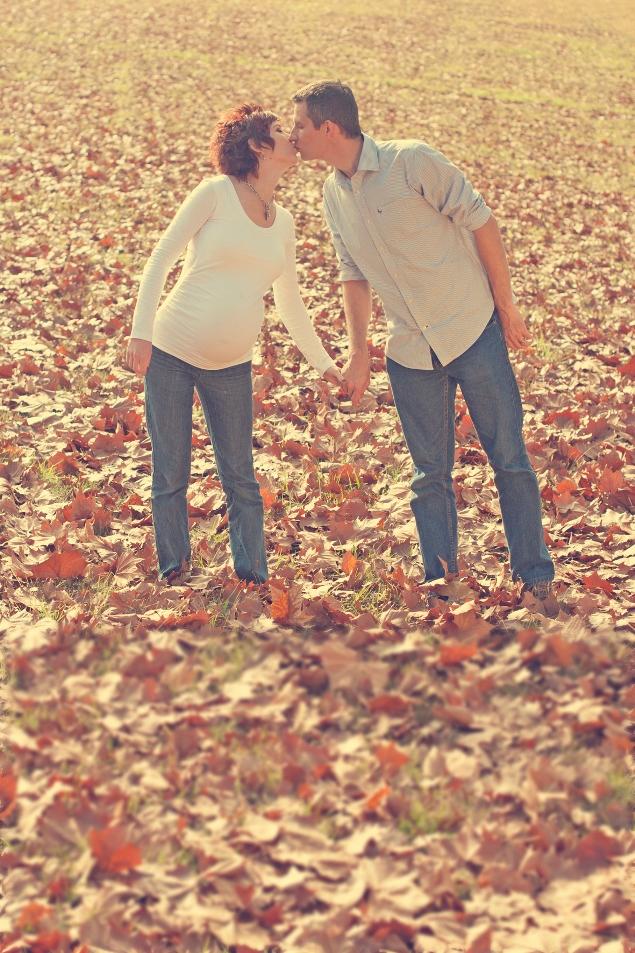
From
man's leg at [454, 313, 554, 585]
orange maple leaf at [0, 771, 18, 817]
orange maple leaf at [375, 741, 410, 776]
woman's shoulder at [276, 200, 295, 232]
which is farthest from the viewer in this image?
woman's shoulder at [276, 200, 295, 232]

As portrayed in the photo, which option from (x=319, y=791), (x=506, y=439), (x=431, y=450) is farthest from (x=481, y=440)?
(x=319, y=791)

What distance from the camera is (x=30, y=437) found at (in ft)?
17.7

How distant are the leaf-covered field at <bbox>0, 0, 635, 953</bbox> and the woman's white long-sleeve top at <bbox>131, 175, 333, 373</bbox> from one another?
108 cm

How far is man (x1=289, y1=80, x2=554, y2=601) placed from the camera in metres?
3.40

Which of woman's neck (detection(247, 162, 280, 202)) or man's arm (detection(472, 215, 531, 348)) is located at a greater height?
woman's neck (detection(247, 162, 280, 202))

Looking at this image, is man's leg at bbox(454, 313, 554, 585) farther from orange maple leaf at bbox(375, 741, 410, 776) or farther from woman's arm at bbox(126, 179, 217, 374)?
orange maple leaf at bbox(375, 741, 410, 776)

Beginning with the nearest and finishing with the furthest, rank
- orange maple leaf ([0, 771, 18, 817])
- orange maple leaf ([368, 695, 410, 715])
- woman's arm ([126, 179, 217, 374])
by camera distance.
→ orange maple leaf ([0, 771, 18, 817])
orange maple leaf ([368, 695, 410, 715])
woman's arm ([126, 179, 217, 374])

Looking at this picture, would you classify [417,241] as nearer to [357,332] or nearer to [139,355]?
[357,332]

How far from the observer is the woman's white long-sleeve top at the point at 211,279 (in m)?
3.51

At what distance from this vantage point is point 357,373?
4.05 meters

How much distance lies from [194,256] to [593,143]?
15.9m

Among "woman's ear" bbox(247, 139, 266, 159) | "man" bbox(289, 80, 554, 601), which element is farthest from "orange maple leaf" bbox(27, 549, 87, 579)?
"woman's ear" bbox(247, 139, 266, 159)

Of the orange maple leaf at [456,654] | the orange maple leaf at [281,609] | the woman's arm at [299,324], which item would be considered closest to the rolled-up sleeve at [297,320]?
the woman's arm at [299,324]

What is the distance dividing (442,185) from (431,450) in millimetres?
1148
